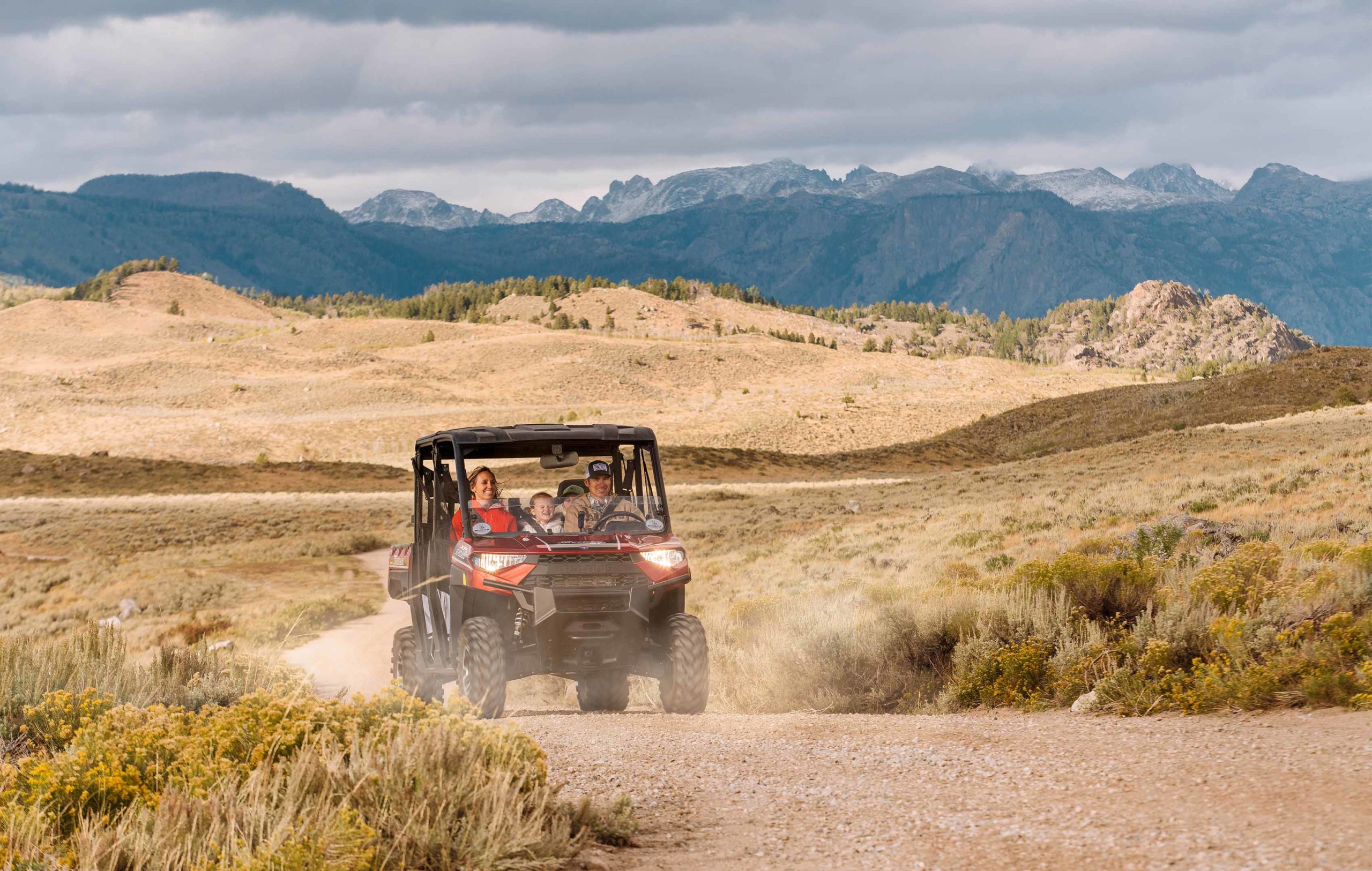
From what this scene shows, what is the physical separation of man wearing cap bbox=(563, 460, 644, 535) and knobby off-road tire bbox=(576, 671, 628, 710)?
153cm

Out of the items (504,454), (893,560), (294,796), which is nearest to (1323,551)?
(504,454)

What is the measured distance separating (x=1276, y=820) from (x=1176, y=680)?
3.45m

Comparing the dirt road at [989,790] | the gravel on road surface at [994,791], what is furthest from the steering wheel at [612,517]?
the gravel on road surface at [994,791]

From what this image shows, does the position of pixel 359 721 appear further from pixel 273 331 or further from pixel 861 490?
pixel 273 331

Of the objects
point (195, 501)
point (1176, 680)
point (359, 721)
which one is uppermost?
point (359, 721)

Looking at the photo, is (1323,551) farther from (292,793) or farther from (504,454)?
(292,793)

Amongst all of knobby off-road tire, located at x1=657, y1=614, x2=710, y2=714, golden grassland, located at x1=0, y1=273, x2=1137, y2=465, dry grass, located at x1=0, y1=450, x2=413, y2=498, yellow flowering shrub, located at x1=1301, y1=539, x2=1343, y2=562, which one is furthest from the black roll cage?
golden grassland, located at x1=0, y1=273, x2=1137, y2=465

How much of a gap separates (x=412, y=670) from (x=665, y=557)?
3111 mm

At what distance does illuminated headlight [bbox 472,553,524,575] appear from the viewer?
354 inches

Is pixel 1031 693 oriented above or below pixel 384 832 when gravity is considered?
below

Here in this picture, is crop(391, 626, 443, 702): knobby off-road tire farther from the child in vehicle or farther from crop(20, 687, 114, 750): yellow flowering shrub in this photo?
crop(20, 687, 114, 750): yellow flowering shrub

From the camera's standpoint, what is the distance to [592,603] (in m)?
8.98

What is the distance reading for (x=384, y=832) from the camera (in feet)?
15.7

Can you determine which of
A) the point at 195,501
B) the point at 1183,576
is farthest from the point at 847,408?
the point at 1183,576
